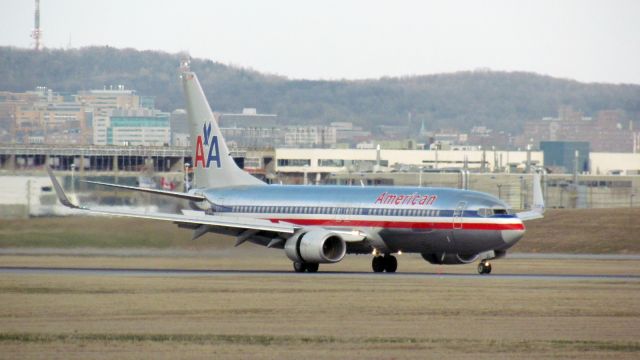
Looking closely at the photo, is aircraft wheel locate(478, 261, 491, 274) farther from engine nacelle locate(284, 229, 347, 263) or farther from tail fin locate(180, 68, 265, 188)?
tail fin locate(180, 68, 265, 188)

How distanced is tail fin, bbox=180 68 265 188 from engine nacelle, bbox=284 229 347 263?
318 inches

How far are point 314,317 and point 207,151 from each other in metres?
31.1

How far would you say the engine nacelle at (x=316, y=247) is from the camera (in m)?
56.0

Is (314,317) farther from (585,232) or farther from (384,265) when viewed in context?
(585,232)

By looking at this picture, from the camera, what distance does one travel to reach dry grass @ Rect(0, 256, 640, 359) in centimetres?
2883

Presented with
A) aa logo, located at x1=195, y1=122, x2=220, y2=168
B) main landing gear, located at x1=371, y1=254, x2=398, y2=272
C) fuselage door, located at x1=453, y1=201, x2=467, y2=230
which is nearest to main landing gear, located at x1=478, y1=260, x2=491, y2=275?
fuselage door, located at x1=453, y1=201, x2=467, y2=230

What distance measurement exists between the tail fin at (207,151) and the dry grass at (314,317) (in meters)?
14.8

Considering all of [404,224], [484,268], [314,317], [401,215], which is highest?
[401,215]

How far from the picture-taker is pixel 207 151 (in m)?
65.6

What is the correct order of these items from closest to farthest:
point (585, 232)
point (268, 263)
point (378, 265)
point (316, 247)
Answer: point (316, 247) → point (378, 265) → point (268, 263) → point (585, 232)

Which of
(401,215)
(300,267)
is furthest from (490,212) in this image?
(300,267)

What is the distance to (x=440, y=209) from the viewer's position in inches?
2206

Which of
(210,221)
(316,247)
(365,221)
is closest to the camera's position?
(316,247)

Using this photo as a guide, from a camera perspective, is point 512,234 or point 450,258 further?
point 450,258
